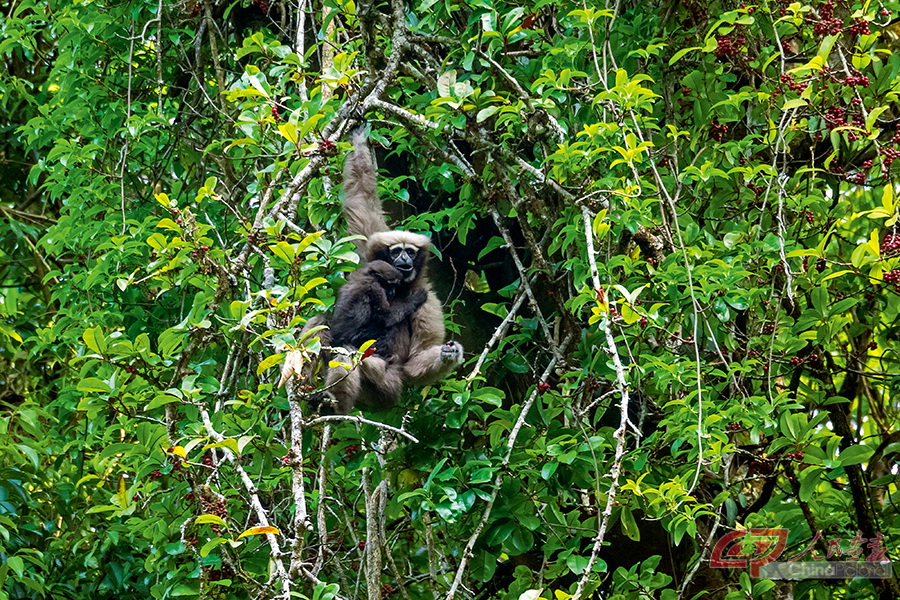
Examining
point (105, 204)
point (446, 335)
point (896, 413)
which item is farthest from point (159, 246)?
point (896, 413)

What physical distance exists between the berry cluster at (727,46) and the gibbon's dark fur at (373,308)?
1.75 m

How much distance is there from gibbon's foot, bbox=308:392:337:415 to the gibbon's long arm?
2.75 feet

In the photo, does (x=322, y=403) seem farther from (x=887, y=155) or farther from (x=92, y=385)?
(x=887, y=155)

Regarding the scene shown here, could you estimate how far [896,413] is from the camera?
5340 mm

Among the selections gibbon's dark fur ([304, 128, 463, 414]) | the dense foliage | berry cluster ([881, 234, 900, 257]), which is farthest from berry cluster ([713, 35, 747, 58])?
gibbon's dark fur ([304, 128, 463, 414])

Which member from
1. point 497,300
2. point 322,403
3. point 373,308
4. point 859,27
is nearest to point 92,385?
point 322,403

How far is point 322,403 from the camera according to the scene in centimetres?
368

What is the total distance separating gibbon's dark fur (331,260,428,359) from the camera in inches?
Result: 169

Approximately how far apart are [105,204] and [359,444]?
187 cm

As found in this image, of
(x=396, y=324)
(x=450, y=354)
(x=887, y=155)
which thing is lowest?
(x=396, y=324)

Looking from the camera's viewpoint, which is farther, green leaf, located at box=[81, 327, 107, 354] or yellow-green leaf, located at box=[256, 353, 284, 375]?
green leaf, located at box=[81, 327, 107, 354]

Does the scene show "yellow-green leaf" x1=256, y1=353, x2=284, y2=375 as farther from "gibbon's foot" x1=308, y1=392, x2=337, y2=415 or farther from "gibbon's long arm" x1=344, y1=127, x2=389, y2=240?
"gibbon's long arm" x1=344, y1=127, x2=389, y2=240

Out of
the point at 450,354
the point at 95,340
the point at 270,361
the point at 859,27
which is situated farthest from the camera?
the point at 450,354

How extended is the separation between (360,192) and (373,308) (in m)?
0.56
